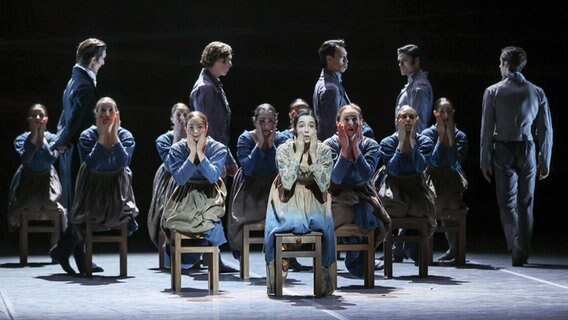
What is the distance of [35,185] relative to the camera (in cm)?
1007

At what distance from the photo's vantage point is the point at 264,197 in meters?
9.09

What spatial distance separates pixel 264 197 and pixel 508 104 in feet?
6.38

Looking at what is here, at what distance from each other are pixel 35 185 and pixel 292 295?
2951 mm

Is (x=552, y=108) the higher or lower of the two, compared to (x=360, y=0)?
lower

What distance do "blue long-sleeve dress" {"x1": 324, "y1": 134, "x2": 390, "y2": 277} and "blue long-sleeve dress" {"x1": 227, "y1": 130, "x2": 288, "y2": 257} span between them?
2.04ft

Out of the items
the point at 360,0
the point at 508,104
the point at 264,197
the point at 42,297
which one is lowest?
the point at 42,297

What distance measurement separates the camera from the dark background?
11789 millimetres

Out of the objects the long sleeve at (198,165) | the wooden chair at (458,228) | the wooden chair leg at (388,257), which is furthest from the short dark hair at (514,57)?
the long sleeve at (198,165)

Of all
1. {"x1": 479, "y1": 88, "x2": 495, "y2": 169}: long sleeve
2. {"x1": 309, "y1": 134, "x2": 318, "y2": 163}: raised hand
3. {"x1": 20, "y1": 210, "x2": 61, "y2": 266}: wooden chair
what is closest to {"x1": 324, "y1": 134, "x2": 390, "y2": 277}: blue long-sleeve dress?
{"x1": 309, "y1": 134, "x2": 318, "y2": 163}: raised hand

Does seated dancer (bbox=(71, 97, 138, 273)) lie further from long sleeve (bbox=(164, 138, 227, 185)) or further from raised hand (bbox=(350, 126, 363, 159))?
raised hand (bbox=(350, 126, 363, 159))

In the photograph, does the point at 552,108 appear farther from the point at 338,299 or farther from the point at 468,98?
the point at 338,299

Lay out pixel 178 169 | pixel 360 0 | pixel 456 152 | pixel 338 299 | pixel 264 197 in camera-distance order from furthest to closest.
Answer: pixel 360 0 < pixel 456 152 < pixel 264 197 < pixel 178 169 < pixel 338 299

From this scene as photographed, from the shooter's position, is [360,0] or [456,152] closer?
[456,152]

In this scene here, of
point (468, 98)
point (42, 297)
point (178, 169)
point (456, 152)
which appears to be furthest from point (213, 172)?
point (468, 98)
